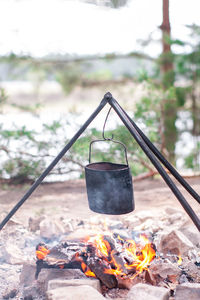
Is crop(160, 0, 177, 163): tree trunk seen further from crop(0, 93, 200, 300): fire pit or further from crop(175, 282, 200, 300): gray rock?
crop(175, 282, 200, 300): gray rock

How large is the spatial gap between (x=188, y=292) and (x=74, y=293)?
813 millimetres

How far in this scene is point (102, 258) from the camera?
9.70ft

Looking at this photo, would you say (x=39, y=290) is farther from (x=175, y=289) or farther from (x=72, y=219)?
(x=72, y=219)

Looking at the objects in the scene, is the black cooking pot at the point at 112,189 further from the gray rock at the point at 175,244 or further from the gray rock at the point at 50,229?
the gray rock at the point at 50,229

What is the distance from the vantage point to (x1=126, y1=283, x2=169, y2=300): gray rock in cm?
248

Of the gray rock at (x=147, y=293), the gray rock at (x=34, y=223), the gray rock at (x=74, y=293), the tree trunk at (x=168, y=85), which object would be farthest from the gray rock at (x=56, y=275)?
the tree trunk at (x=168, y=85)

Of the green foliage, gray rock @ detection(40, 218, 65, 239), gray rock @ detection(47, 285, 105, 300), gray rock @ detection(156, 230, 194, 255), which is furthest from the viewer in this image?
the green foliage

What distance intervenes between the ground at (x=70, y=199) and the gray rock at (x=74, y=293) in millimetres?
1968

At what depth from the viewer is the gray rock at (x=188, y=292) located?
255cm

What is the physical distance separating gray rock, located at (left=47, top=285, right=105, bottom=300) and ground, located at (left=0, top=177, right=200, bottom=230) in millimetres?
1968

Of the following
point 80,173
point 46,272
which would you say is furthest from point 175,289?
point 80,173

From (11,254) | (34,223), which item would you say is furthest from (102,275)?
(34,223)

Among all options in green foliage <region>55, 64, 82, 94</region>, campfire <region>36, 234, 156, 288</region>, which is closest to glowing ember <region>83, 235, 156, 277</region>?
campfire <region>36, 234, 156, 288</region>

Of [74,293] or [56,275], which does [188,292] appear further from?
[56,275]
